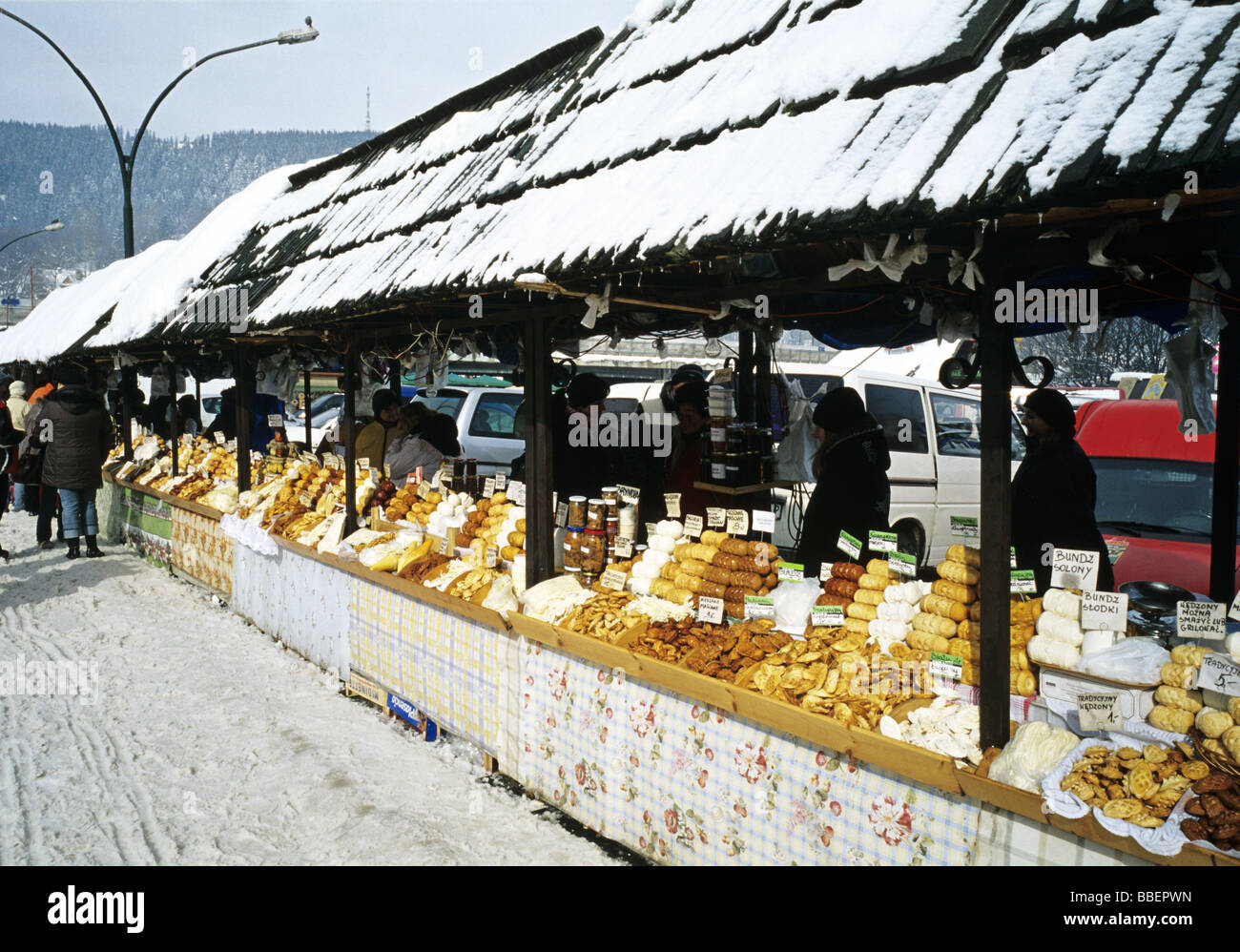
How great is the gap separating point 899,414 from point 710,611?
21.3ft

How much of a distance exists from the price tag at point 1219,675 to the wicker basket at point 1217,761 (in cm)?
17

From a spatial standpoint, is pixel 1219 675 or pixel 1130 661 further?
pixel 1130 661

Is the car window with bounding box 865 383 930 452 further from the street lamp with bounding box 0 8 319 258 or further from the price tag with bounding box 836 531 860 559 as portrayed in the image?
the street lamp with bounding box 0 8 319 258

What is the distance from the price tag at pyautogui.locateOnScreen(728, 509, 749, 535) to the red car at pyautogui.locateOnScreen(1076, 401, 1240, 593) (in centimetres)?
290

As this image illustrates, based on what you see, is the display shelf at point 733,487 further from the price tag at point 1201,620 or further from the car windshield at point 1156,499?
the price tag at point 1201,620

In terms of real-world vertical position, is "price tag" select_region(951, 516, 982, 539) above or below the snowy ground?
above

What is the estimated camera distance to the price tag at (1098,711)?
108 inches

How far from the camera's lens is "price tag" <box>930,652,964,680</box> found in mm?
3174

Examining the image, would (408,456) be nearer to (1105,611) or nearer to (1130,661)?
(1105,611)

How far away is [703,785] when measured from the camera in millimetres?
3641

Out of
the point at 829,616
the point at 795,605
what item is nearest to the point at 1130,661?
the point at 829,616

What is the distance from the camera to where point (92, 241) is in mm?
173875

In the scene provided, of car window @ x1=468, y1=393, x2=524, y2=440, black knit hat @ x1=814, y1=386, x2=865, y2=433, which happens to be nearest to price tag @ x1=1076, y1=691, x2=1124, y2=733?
black knit hat @ x1=814, y1=386, x2=865, y2=433

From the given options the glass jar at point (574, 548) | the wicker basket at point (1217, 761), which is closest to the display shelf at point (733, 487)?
the glass jar at point (574, 548)
